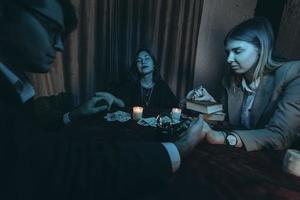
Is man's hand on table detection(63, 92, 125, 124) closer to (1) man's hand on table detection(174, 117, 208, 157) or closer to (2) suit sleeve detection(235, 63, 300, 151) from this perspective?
(1) man's hand on table detection(174, 117, 208, 157)

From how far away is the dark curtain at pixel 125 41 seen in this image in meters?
2.83

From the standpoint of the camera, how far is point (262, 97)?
2.02 metres

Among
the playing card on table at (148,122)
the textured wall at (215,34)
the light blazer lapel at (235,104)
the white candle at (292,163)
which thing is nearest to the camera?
the white candle at (292,163)

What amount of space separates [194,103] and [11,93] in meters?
1.42

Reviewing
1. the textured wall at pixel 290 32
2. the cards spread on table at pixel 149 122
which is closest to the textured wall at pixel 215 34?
the textured wall at pixel 290 32

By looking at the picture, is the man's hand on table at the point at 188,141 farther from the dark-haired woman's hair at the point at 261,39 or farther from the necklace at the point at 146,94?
the necklace at the point at 146,94

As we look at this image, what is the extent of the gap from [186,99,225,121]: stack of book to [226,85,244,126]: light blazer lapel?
20 centimetres

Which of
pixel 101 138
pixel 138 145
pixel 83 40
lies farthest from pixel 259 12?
pixel 138 145

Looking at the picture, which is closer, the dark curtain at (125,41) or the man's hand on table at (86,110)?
the man's hand on table at (86,110)

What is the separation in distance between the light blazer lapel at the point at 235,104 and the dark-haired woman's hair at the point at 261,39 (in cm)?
19

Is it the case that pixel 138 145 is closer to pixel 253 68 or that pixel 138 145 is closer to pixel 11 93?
pixel 11 93

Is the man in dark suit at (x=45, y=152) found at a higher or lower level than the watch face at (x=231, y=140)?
higher

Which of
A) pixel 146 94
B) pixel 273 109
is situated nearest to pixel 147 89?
pixel 146 94

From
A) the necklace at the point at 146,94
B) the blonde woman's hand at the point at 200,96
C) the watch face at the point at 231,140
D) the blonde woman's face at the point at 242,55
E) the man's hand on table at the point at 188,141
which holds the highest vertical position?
the blonde woman's face at the point at 242,55
